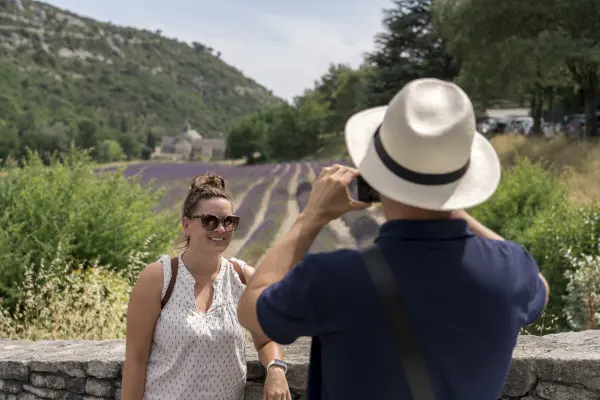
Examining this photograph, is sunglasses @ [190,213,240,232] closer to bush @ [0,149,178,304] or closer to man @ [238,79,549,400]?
man @ [238,79,549,400]

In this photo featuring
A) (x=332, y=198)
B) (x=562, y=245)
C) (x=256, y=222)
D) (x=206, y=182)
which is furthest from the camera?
(x=256, y=222)

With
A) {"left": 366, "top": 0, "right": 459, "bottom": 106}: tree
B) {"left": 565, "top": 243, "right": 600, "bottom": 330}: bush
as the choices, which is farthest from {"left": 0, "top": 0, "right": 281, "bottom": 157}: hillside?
{"left": 565, "top": 243, "right": 600, "bottom": 330}: bush

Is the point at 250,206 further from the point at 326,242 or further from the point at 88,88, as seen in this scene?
the point at 88,88

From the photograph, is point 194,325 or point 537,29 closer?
point 194,325

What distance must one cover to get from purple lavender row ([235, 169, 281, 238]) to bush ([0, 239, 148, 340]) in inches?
332

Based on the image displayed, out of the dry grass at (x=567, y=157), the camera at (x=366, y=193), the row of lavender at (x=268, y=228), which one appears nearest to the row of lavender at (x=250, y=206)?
the row of lavender at (x=268, y=228)

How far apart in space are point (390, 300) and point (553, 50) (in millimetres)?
21989

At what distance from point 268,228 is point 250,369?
472 inches

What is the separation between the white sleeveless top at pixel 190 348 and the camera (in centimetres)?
250

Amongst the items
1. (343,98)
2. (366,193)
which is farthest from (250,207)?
(343,98)

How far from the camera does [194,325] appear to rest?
250 cm

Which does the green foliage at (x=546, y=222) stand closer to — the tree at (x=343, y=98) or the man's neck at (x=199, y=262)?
the man's neck at (x=199, y=262)

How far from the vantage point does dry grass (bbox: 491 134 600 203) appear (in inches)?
557

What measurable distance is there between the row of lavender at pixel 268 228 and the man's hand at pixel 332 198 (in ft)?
34.3
